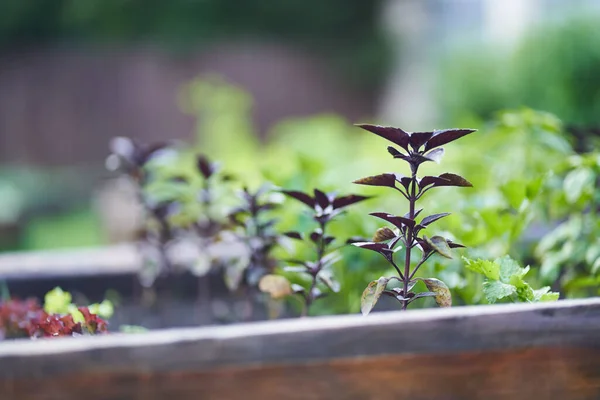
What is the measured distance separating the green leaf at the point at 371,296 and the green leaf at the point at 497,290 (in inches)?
6.4

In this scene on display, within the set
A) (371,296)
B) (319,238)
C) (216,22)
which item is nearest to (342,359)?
(371,296)

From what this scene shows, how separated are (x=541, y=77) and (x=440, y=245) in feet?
12.0

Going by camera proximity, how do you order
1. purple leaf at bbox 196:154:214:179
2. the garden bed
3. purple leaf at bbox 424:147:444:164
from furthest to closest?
the garden bed < purple leaf at bbox 196:154:214:179 < purple leaf at bbox 424:147:444:164

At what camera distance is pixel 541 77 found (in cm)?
414

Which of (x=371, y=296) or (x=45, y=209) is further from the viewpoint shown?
(x=45, y=209)

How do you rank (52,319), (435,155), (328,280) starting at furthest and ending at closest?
(328,280) < (52,319) < (435,155)

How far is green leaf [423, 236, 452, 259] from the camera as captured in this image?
0.88m

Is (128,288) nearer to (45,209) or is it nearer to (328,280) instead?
(328,280)

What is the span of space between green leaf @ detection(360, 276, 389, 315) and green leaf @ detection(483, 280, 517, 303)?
0.16m

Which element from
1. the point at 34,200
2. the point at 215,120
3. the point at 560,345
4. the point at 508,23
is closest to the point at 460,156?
the point at 560,345

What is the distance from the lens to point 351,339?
0.75m

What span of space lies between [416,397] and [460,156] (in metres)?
1.13

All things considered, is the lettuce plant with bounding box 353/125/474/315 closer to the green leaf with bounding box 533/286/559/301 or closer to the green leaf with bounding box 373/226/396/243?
the green leaf with bounding box 373/226/396/243

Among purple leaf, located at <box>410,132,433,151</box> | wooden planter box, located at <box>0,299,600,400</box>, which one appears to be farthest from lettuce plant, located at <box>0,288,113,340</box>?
purple leaf, located at <box>410,132,433,151</box>
